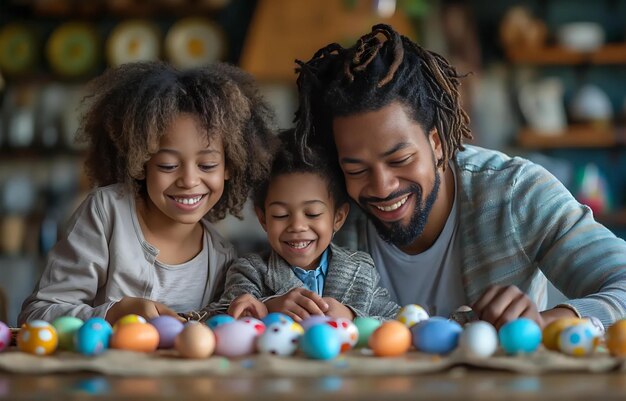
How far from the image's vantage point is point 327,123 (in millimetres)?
1959

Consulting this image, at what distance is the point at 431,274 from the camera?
202 cm

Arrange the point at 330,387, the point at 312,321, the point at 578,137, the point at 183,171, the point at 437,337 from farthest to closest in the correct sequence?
the point at 578,137, the point at 183,171, the point at 312,321, the point at 437,337, the point at 330,387

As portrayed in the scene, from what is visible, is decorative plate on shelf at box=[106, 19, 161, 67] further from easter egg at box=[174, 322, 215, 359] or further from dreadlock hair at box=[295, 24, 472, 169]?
easter egg at box=[174, 322, 215, 359]

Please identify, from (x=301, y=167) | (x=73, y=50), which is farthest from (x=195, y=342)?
(x=73, y=50)

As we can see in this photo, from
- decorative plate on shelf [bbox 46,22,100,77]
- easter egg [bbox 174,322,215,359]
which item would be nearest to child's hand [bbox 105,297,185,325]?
easter egg [bbox 174,322,215,359]

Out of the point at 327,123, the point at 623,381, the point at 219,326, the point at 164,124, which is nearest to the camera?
the point at 623,381

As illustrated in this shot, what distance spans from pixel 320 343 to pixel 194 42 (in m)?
4.14

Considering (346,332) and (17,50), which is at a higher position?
(17,50)

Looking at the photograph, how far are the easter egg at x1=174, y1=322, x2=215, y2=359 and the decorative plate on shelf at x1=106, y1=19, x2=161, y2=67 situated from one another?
13.5 ft

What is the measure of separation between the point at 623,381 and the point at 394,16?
159 inches

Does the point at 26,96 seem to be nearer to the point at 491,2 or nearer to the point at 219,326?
the point at 491,2

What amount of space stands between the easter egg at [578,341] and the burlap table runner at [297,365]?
0.05ft

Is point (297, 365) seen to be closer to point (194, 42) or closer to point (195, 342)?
point (195, 342)

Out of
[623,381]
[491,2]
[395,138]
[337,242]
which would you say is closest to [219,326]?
[623,381]
